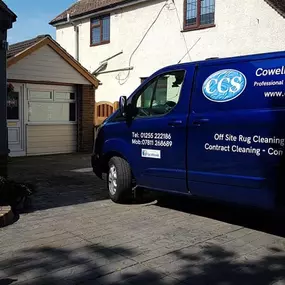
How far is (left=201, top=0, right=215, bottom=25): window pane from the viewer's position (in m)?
14.4

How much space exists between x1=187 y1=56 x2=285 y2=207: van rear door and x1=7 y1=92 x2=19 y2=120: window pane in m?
8.27

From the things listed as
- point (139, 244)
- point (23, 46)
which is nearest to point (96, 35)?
point (23, 46)

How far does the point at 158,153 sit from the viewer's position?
19.2ft

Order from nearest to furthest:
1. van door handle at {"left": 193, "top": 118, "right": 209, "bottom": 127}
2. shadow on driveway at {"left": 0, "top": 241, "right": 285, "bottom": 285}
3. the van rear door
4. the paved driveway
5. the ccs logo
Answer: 1. shadow on driveway at {"left": 0, "top": 241, "right": 285, "bottom": 285}
2. the paved driveway
3. the van rear door
4. the ccs logo
5. van door handle at {"left": 193, "top": 118, "right": 209, "bottom": 127}

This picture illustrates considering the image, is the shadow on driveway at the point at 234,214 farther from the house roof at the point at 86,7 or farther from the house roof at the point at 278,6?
the house roof at the point at 86,7

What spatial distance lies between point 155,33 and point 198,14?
2.11 metres

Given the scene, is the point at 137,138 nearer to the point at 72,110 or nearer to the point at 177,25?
the point at 72,110

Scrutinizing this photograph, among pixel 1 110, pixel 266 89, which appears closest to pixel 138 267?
pixel 266 89

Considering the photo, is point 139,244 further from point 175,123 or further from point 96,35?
point 96,35

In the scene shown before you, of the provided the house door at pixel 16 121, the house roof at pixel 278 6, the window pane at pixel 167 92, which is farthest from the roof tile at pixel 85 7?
the window pane at pixel 167 92

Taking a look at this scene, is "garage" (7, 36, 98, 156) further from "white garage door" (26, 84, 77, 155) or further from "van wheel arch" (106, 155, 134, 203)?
"van wheel arch" (106, 155, 134, 203)

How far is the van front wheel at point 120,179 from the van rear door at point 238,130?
1.29 m

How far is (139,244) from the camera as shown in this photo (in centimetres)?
472

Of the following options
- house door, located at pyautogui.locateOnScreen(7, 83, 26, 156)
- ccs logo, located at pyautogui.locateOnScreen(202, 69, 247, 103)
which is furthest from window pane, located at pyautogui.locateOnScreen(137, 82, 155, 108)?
house door, located at pyautogui.locateOnScreen(7, 83, 26, 156)
